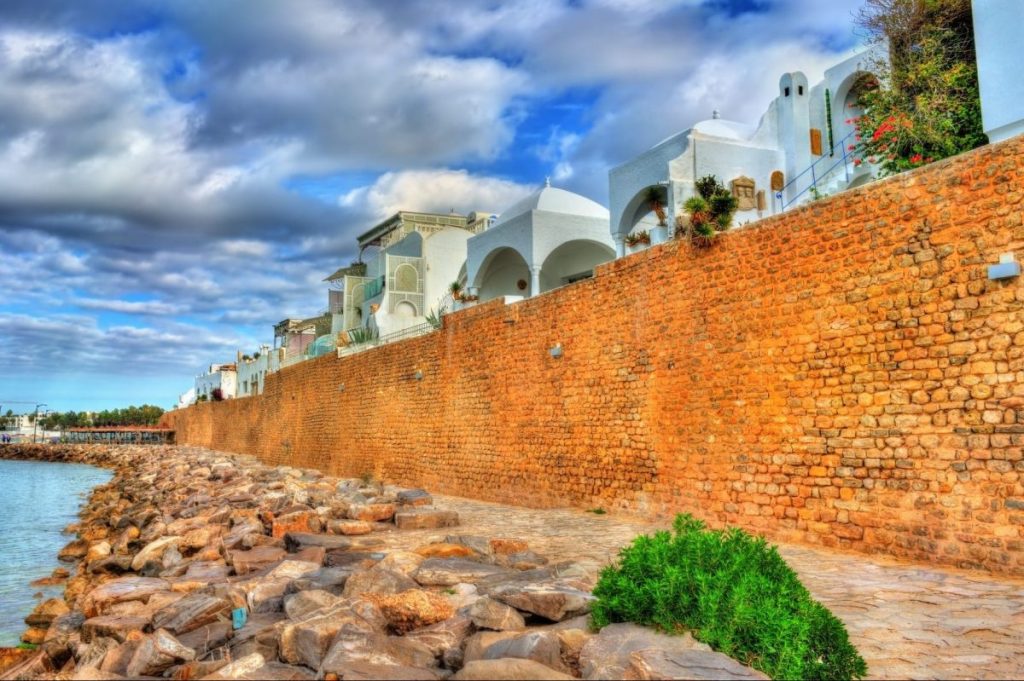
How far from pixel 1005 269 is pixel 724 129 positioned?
1175 cm

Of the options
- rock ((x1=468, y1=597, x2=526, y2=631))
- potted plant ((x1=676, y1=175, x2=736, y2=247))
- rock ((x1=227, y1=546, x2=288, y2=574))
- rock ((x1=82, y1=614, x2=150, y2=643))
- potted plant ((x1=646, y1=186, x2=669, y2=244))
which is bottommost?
rock ((x1=82, y1=614, x2=150, y2=643))

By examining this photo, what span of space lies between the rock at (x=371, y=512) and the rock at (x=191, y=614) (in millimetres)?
3795

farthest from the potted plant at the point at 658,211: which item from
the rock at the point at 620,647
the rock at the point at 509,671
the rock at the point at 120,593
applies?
the rock at the point at 509,671

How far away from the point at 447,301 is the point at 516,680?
26.7m

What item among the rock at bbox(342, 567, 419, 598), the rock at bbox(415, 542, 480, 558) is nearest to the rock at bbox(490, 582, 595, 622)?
the rock at bbox(342, 567, 419, 598)

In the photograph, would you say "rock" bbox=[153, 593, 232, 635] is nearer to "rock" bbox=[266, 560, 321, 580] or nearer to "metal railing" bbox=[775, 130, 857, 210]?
"rock" bbox=[266, 560, 321, 580]

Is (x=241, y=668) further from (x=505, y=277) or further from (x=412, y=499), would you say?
(x=505, y=277)

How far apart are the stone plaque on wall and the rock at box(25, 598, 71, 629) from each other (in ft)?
45.5

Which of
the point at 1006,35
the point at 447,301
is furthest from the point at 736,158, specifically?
the point at 447,301

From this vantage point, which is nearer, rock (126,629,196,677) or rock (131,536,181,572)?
rock (126,629,196,677)

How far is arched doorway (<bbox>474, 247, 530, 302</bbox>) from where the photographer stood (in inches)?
964

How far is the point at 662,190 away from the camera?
675 inches

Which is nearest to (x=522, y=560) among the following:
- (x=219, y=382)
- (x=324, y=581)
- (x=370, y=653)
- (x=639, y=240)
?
(x=324, y=581)

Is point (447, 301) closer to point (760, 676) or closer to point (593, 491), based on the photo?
point (593, 491)
